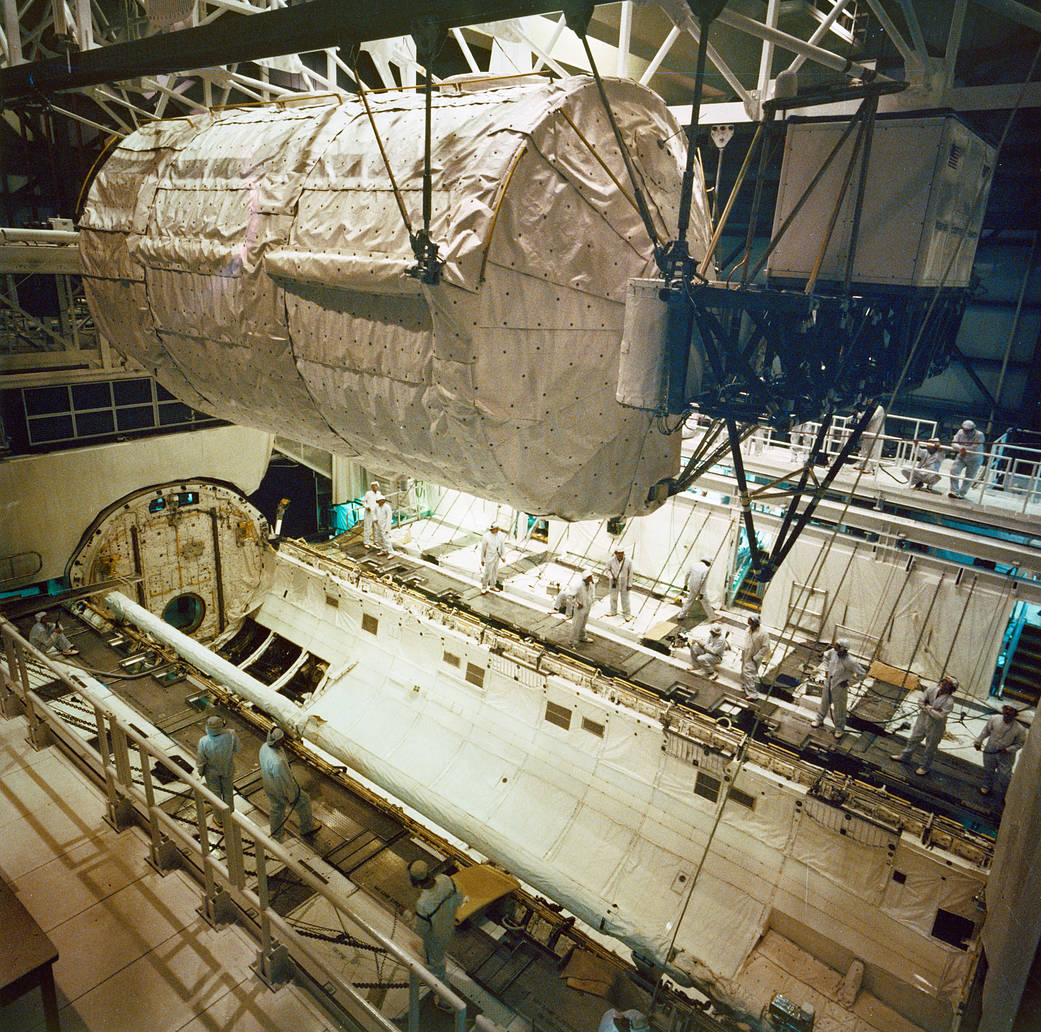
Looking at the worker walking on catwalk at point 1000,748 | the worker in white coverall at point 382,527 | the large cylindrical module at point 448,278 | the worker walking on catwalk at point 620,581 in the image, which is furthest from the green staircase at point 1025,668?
the worker in white coverall at point 382,527

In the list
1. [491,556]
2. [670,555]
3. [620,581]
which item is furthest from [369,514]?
[670,555]

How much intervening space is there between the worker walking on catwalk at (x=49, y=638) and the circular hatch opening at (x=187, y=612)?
2.34 meters

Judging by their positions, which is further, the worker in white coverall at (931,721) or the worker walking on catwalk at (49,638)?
the worker in white coverall at (931,721)

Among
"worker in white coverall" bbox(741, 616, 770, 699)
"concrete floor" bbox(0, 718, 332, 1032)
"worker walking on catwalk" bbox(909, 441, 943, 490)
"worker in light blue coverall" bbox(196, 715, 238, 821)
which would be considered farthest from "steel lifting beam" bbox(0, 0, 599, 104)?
"worker walking on catwalk" bbox(909, 441, 943, 490)

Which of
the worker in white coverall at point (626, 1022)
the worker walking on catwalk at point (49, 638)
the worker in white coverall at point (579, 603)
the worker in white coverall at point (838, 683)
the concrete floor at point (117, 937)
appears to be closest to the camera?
the concrete floor at point (117, 937)

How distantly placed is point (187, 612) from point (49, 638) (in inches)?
114

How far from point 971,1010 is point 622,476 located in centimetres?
344

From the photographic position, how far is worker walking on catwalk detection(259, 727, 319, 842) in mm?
6793

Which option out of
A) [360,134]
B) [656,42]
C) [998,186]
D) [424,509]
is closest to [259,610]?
[424,509]

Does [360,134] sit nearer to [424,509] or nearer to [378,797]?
[378,797]

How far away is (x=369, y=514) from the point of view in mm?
14406

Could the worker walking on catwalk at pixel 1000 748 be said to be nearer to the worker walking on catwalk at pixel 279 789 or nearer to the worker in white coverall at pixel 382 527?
the worker walking on catwalk at pixel 279 789

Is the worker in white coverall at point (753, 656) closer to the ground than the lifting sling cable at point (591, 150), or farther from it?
closer to the ground

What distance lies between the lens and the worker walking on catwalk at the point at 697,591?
485 inches
